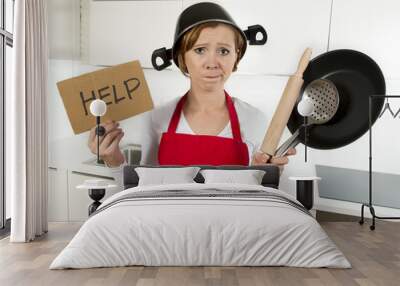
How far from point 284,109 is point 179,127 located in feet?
3.98

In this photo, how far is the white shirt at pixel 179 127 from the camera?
6.32 metres

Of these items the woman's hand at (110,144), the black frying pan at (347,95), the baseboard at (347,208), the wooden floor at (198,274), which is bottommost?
the wooden floor at (198,274)

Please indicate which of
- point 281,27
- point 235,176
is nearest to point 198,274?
point 235,176

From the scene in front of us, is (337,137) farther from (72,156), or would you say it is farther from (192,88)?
(72,156)

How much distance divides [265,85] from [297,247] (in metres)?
2.79

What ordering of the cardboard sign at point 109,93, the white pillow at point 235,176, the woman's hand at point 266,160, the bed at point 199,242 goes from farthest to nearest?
the cardboard sign at point 109,93 < the woman's hand at point 266,160 < the white pillow at point 235,176 < the bed at point 199,242

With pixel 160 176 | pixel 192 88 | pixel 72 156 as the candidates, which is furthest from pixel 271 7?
pixel 72 156

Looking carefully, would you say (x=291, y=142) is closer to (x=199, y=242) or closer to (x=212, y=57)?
(x=212, y=57)

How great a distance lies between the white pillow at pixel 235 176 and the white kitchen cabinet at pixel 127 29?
158 cm

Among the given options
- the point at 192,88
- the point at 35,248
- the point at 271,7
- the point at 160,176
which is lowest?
the point at 35,248

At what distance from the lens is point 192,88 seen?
6.35 m

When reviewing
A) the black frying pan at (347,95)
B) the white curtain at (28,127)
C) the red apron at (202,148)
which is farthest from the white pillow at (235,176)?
the white curtain at (28,127)

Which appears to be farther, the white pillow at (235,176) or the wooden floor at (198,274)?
the white pillow at (235,176)

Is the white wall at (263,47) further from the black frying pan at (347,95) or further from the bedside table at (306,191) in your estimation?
the bedside table at (306,191)
